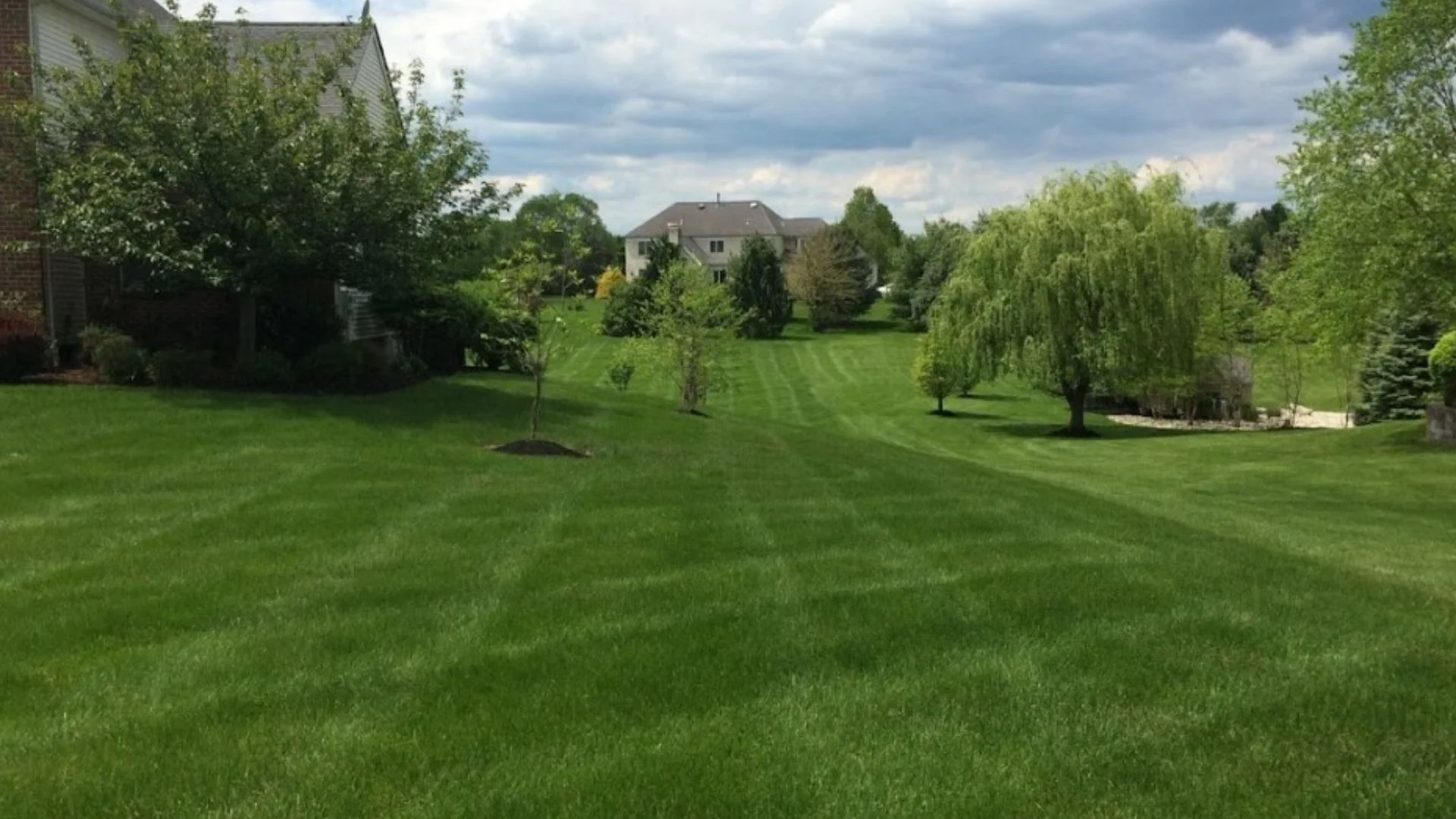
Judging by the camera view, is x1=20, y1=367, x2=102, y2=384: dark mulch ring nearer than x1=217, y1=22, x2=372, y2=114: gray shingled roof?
Yes

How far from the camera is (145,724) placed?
459 cm

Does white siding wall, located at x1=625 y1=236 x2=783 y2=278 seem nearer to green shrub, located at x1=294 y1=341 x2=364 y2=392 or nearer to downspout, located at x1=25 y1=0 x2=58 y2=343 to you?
downspout, located at x1=25 y1=0 x2=58 y2=343

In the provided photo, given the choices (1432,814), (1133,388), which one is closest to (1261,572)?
A: (1432,814)

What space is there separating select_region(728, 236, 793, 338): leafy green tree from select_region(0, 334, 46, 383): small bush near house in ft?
193

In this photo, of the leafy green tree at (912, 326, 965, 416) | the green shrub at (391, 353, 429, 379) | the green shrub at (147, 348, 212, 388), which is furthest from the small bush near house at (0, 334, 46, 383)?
the leafy green tree at (912, 326, 965, 416)

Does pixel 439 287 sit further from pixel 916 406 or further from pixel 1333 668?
pixel 916 406

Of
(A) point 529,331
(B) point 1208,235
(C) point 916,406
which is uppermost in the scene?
(B) point 1208,235

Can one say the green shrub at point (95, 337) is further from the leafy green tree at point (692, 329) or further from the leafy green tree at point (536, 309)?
the leafy green tree at point (692, 329)

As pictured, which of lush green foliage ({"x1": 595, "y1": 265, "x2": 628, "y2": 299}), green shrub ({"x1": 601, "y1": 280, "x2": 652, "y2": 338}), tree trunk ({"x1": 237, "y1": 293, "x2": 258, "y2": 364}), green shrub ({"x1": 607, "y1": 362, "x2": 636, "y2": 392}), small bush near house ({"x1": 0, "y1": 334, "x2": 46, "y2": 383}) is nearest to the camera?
small bush near house ({"x1": 0, "y1": 334, "x2": 46, "y2": 383})

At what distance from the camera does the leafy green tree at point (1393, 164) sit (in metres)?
20.2

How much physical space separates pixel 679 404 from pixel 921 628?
18445 mm

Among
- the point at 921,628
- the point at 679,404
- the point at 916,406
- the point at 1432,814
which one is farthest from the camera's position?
the point at 916,406

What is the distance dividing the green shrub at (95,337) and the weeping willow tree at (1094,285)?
82.8ft

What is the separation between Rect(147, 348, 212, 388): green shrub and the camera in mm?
15289
